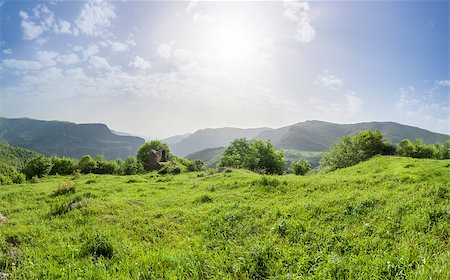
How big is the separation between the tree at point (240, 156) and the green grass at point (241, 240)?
37.8 meters

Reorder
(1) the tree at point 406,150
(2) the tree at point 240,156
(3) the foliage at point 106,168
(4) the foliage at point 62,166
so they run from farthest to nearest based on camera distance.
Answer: (3) the foliage at point 106,168, (4) the foliage at point 62,166, (2) the tree at point 240,156, (1) the tree at point 406,150

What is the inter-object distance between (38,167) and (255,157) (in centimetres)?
4740

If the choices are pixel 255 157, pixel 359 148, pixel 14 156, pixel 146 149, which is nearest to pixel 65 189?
pixel 255 157

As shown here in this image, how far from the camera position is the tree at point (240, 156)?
173 ft

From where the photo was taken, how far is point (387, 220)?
879cm

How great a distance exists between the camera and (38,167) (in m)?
49.2

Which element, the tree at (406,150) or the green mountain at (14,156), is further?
the green mountain at (14,156)

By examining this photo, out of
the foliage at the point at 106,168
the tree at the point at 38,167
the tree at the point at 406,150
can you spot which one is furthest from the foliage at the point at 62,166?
the tree at the point at 406,150

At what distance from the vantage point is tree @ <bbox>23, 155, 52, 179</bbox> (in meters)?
48.4

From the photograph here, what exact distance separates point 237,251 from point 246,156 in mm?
46698

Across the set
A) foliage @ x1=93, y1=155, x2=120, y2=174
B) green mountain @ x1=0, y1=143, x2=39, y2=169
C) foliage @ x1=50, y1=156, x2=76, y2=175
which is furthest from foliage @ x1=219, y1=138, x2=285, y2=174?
green mountain @ x1=0, y1=143, x2=39, y2=169

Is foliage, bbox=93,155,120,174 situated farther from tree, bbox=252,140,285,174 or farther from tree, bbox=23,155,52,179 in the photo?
tree, bbox=252,140,285,174

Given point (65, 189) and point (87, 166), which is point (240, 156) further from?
point (65, 189)

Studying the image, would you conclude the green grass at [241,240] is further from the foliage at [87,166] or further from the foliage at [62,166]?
the foliage at [87,166]
